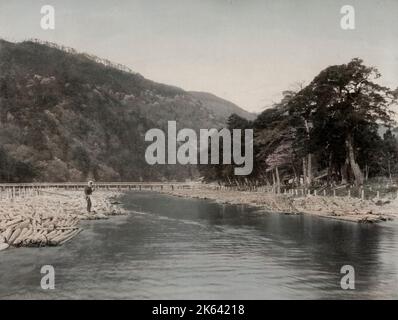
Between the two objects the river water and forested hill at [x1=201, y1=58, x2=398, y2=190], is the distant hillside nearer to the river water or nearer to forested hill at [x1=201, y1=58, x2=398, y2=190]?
forested hill at [x1=201, y1=58, x2=398, y2=190]

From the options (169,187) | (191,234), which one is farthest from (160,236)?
(169,187)

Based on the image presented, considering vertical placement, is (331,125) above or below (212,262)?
above

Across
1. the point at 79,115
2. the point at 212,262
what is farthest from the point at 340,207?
the point at 79,115

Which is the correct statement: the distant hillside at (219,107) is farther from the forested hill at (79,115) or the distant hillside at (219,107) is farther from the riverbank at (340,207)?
the riverbank at (340,207)

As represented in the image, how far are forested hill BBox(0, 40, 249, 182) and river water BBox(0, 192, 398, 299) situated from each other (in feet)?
228

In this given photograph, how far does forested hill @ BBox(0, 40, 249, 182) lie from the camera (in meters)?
115

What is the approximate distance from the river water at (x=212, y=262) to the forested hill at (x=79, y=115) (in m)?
69.5

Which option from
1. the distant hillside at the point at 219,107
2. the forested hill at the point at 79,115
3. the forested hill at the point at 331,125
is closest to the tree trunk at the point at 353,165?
the forested hill at the point at 331,125

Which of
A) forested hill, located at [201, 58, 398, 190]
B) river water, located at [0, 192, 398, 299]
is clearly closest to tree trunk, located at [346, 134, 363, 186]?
forested hill, located at [201, 58, 398, 190]

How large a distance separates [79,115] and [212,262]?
4734 inches

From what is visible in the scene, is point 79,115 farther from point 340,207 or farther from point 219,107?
point 340,207

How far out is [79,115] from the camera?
13575cm

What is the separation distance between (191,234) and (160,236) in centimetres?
200
